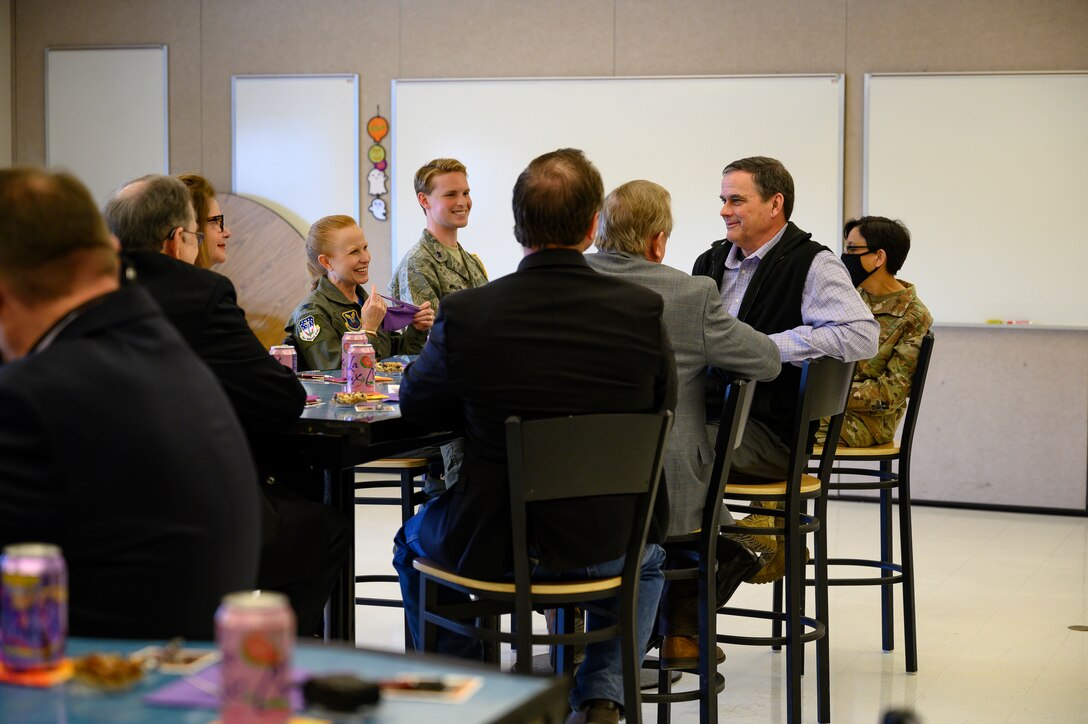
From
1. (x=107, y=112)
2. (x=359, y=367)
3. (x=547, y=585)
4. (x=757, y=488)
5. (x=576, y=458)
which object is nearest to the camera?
(x=576, y=458)

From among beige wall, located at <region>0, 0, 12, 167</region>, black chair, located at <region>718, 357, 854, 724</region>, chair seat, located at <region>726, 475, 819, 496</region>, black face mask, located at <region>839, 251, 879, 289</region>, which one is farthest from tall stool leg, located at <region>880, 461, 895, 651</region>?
beige wall, located at <region>0, 0, 12, 167</region>

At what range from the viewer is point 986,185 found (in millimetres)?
6203

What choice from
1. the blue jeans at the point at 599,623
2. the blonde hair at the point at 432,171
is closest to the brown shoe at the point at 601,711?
the blue jeans at the point at 599,623

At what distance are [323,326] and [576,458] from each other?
1.78 m

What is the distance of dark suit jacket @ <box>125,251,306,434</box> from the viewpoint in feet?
8.17

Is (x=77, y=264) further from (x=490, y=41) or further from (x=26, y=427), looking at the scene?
(x=490, y=41)

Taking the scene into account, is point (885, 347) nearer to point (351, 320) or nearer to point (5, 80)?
point (351, 320)

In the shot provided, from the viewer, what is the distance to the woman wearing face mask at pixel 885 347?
385 cm

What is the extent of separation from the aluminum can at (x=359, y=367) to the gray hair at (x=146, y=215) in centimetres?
56

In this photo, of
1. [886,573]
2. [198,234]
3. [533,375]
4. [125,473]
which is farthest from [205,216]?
[886,573]

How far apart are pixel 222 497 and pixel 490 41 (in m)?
5.55

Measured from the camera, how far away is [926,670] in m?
3.77

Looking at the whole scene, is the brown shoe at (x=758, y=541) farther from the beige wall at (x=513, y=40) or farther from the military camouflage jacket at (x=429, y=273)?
the beige wall at (x=513, y=40)

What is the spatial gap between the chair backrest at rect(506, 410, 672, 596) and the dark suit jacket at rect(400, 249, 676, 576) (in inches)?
2.7
